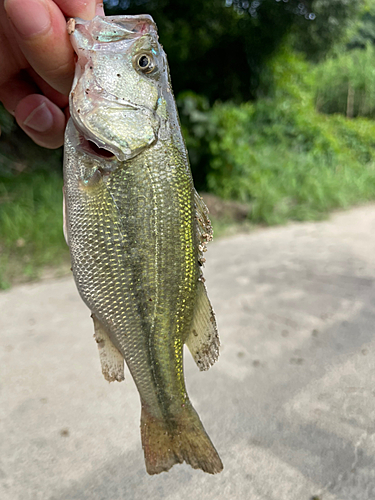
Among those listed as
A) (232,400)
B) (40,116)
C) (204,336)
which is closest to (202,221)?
(204,336)

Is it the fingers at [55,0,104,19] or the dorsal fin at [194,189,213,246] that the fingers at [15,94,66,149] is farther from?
the dorsal fin at [194,189,213,246]

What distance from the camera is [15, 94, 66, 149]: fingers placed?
1.54m

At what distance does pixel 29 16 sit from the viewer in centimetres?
111

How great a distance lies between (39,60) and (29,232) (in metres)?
3.85

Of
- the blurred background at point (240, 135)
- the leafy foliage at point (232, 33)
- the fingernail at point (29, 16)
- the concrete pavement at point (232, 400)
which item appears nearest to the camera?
the fingernail at point (29, 16)

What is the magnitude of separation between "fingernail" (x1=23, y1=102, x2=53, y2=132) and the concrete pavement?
1.60 meters

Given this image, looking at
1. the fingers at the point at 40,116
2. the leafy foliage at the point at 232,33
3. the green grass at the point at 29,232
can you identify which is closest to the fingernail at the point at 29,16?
the fingers at the point at 40,116

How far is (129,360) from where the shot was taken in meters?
1.28

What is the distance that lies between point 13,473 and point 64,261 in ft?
8.97

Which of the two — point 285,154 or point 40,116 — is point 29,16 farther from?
point 285,154

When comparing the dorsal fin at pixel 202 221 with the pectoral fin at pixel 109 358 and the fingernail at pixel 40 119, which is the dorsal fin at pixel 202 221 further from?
the fingernail at pixel 40 119

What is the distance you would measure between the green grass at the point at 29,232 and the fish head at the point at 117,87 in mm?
3206

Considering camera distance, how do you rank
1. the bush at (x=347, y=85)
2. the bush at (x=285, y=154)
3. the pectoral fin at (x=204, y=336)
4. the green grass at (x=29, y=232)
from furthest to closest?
the bush at (x=347, y=85) → the bush at (x=285, y=154) → the green grass at (x=29, y=232) → the pectoral fin at (x=204, y=336)

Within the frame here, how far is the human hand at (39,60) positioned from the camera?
112 cm
